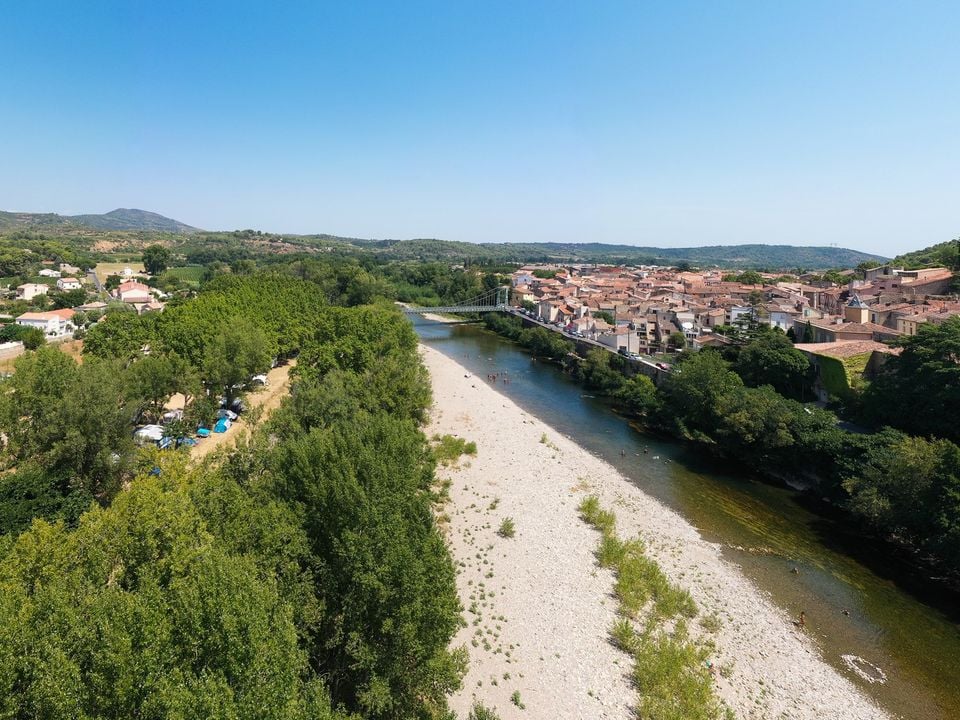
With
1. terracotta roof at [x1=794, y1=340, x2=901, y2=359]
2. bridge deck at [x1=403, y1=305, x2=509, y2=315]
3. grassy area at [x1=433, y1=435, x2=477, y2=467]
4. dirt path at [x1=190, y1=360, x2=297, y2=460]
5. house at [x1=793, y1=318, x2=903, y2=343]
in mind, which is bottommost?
grassy area at [x1=433, y1=435, x2=477, y2=467]

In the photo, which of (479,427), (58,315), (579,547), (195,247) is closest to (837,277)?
(479,427)

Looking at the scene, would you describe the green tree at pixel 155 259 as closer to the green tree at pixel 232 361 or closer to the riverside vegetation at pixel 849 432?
the green tree at pixel 232 361

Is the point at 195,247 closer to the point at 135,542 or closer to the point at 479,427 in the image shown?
the point at 479,427

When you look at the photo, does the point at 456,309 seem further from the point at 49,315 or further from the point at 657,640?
the point at 657,640

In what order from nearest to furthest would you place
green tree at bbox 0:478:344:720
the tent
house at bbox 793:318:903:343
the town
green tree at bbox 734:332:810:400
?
green tree at bbox 0:478:344:720 → the tent → green tree at bbox 734:332:810:400 → the town → house at bbox 793:318:903:343

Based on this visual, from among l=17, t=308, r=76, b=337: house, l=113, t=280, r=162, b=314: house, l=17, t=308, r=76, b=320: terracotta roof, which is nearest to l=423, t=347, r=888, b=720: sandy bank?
l=17, t=308, r=76, b=337: house

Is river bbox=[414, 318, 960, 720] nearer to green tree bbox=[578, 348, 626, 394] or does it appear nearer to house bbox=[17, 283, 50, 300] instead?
green tree bbox=[578, 348, 626, 394]

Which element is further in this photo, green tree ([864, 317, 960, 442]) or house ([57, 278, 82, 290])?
house ([57, 278, 82, 290])
